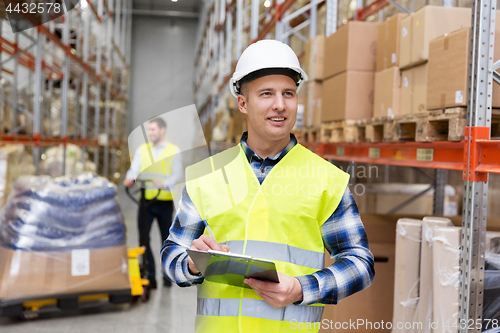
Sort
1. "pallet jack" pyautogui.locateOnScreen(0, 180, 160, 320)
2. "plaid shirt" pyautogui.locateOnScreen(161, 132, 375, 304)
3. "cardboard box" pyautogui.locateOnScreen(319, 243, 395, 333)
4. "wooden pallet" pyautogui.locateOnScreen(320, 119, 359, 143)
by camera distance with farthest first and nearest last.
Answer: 1. "pallet jack" pyautogui.locateOnScreen(0, 180, 160, 320)
2. "wooden pallet" pyautogui.locateOnScreen(320, 119, 359, 143)
3. "cardboard box" pyautogui.locateOnScreen(319, 243, 395, 333)
4. "plaid shirt" pyautogui.locateOnScreen(161, 132, 375, 304)

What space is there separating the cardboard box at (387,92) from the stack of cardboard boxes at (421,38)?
0.10 m

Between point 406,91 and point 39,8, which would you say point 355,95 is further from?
point 39,8

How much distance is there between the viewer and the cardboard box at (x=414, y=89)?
3.14 m

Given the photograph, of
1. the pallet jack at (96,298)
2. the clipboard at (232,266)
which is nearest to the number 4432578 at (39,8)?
the pallet jack at (96,298)

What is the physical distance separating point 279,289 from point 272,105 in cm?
58

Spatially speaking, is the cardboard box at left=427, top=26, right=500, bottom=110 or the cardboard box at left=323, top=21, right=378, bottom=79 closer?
the cardboard box at left=427, top=26, right=500, bottom=110

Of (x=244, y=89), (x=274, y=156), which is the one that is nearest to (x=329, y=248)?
(x=274, y=156)

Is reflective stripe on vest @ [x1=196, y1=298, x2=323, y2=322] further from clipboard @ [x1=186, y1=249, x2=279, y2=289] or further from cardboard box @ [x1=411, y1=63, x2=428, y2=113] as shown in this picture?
cardboard box @ [x1=411, y1=63, x2=428, y2=113]

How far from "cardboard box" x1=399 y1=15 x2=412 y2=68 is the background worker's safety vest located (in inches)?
84.4

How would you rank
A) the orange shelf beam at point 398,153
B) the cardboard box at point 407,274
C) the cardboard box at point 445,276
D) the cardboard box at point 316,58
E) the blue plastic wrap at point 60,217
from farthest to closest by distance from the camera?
the cardboard box at point 316,58
the blue plastic wrap at point 60,217
the cardboard box at point 407,274
the orange shelf beam at point 398,153
the cardboard box at point 445,276

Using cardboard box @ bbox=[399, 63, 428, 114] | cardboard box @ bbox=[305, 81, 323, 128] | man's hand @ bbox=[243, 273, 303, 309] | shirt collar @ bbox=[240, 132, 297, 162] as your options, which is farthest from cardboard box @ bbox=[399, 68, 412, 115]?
man's hand @ bbox=[243, 273, 303, 309]

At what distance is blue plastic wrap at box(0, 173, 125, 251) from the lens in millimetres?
4133

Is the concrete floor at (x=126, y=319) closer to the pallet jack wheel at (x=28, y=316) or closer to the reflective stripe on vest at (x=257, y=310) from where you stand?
the pallet jack wheel at (x=28, y=316)

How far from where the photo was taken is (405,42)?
10.9ft
